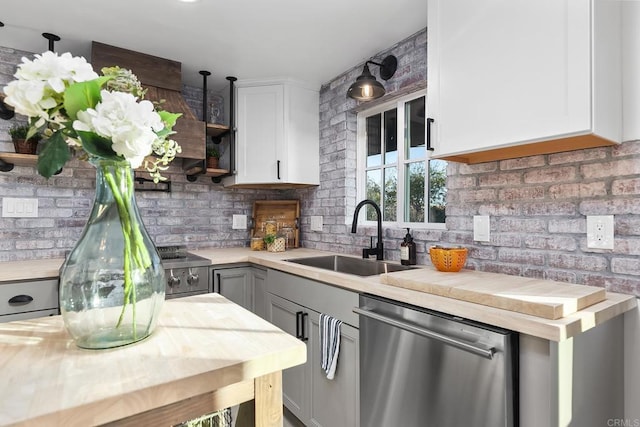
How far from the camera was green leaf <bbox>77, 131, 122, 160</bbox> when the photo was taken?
0.73m

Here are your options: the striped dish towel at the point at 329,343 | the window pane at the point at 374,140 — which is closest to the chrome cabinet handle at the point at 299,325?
the striped dish towel at the point at 329,343

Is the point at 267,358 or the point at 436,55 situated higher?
the point at 436,55

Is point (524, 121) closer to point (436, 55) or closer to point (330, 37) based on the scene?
point (436, 55)

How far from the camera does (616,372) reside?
4.27ft

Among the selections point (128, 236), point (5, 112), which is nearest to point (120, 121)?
point (128, 236)

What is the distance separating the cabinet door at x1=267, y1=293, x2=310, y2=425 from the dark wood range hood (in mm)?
1263

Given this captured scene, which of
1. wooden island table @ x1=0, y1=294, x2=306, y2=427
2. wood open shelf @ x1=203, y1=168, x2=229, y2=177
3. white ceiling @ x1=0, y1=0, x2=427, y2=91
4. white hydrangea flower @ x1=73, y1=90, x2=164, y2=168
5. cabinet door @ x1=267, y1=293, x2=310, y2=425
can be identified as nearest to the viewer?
wooden island table @ x1=0, y1=294, x2=306, y2=427

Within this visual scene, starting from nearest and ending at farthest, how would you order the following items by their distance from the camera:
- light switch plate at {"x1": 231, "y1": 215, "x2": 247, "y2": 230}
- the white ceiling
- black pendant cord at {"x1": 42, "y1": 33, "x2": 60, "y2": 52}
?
the white ceiling
black pendant cord at {"x1": 42, "y1": 33, "x2": 60, "y2": 52}
light switch plate at {"x1": 231, "y1": 215, "x2": 247, "y2": 230}

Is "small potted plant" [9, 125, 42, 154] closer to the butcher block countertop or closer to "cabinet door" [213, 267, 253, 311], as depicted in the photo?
the butcher block countertop

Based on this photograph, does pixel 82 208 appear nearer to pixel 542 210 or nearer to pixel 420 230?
pixel 420 230

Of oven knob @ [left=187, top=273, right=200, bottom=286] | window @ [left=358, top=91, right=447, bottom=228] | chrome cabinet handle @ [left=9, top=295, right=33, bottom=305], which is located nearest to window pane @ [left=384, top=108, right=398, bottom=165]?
window @ [left=358, top=91, right=447, bottom=228]

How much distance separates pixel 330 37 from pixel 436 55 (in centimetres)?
82

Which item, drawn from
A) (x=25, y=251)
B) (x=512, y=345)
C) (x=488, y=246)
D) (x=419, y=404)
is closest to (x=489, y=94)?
(x=488, y=246)

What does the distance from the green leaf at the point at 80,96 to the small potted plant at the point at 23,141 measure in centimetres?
189
